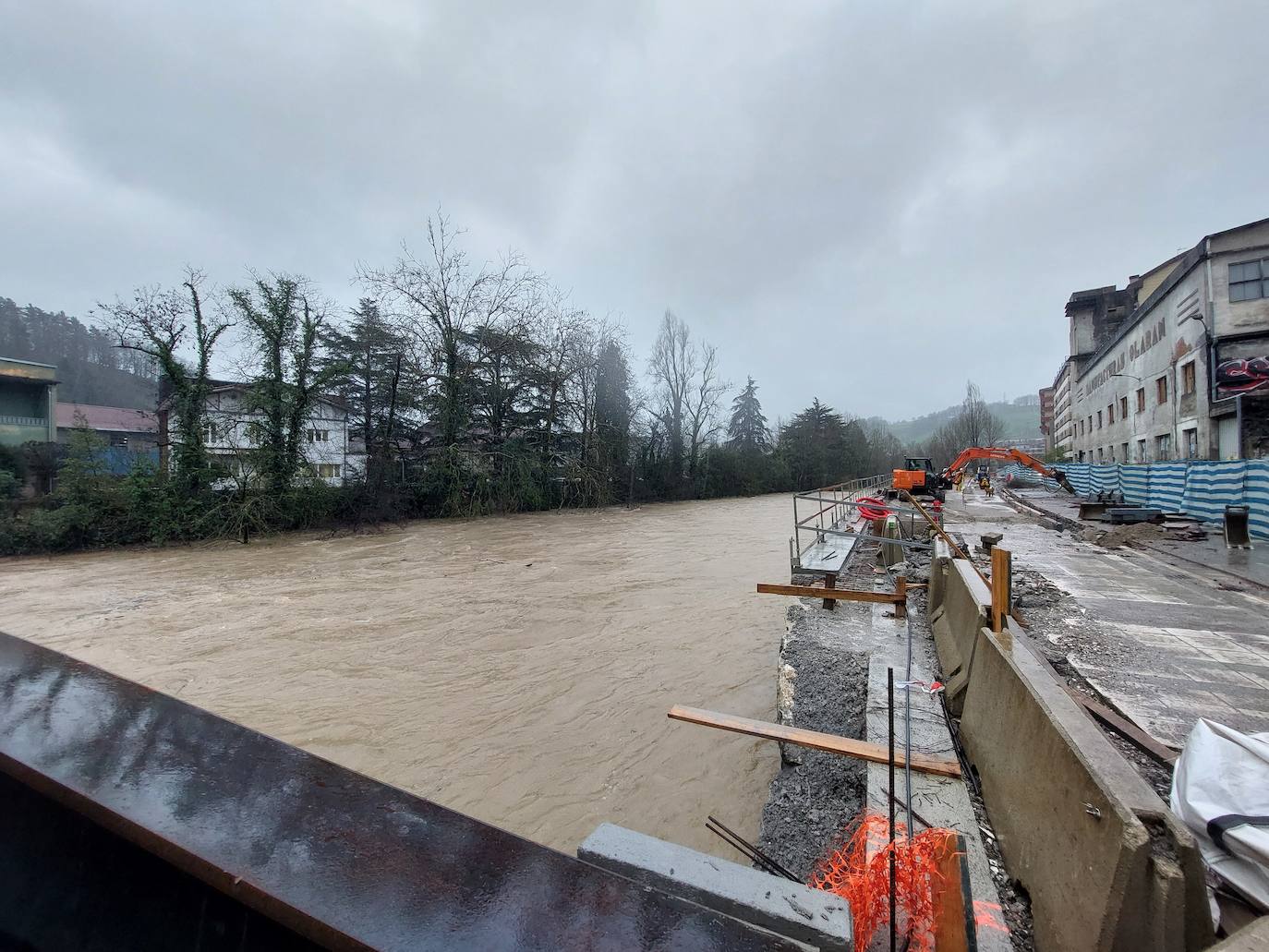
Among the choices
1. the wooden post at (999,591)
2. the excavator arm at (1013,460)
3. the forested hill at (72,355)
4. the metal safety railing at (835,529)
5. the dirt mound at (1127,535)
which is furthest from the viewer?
the forested hill at (72,355)

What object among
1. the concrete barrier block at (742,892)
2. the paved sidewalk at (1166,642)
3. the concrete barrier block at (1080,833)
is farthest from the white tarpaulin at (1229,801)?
the concrete barrier block at (742,892)

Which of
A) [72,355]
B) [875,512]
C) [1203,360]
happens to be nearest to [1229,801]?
[875,512]

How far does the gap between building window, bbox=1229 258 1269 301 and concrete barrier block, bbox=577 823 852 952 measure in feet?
93.4

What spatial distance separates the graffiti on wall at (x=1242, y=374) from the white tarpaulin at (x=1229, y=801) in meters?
23.7

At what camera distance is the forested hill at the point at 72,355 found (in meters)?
45.1

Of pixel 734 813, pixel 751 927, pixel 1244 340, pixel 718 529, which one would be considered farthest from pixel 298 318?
pixel 1244 340

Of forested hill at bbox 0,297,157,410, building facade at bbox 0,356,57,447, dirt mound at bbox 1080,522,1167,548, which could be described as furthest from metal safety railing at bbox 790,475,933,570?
forested hill at bbox 0,297,157,410

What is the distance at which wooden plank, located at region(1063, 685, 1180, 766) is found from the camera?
3270mm

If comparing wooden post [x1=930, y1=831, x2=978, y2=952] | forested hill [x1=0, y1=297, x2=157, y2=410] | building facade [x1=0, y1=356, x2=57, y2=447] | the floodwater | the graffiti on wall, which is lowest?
the floodwater

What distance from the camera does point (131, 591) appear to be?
11312 millimetres

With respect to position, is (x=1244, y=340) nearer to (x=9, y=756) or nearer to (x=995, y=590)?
(x=995, y=590)

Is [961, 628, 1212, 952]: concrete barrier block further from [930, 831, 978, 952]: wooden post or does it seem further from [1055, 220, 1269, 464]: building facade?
[1055, 220, 1269, 464]: building facade

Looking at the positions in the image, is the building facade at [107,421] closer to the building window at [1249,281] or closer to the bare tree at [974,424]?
the building window at [1249,281]

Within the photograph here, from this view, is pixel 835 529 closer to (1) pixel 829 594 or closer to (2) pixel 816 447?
(1) pixel 829 594
